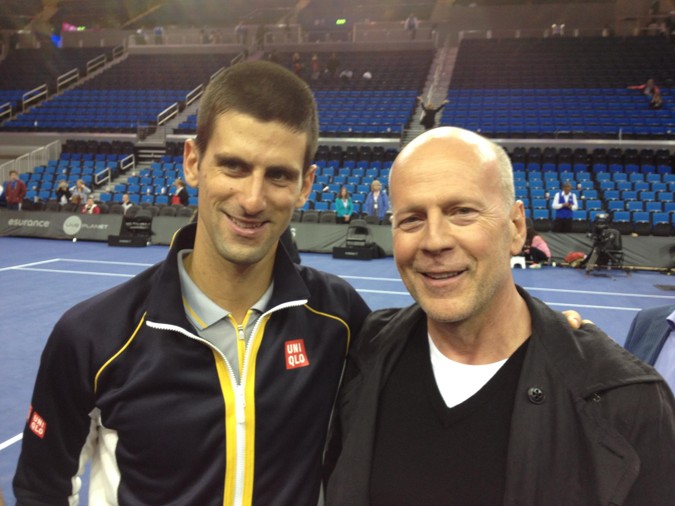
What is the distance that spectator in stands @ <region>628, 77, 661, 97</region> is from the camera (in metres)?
20.2

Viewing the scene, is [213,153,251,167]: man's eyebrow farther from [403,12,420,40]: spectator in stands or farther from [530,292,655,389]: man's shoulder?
[403,12,420,40]: spectator in stands

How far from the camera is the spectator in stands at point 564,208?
1320 centimetres

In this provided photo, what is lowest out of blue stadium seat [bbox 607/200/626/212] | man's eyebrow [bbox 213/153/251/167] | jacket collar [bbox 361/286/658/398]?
jacket collar [bbox 361/286/658/398]

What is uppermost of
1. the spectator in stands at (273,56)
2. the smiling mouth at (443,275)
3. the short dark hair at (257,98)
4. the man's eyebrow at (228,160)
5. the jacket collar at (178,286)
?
the spectator in stands at (273,56)

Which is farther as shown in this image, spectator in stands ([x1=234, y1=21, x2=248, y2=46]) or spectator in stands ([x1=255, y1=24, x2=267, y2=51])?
spectator in stands ([x1=234, y1=21, x2=248, y2=46])

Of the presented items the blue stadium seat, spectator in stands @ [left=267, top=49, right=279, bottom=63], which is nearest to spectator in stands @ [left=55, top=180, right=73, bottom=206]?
spectator in stands @ [left=267, top=49, right=279, bottom=63]

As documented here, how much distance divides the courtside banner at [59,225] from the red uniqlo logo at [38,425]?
14785 mm

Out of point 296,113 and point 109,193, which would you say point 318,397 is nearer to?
point 296,113

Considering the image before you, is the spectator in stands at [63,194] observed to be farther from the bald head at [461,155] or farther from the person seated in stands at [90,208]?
the bald head at [461,155]

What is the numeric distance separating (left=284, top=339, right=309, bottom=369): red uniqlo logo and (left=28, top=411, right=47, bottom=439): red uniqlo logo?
0.80 metres

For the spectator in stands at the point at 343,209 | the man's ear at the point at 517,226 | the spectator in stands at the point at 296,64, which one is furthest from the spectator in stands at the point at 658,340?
the spectator in stands at the point at 296,64

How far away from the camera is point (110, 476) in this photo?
172cm

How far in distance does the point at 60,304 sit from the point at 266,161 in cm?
769

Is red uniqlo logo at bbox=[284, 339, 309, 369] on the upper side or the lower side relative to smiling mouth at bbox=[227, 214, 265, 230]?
lower
